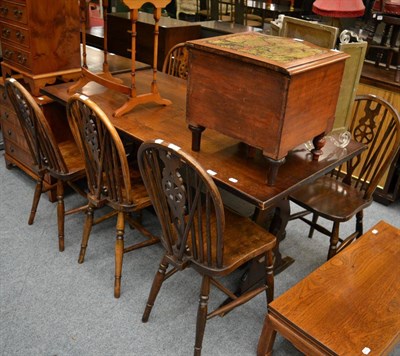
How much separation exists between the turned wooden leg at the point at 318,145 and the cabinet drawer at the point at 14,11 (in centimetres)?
159

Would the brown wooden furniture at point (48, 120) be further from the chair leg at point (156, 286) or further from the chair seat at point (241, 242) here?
the chair seat at point (241, 242)

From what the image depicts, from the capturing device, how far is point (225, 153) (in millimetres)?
1738

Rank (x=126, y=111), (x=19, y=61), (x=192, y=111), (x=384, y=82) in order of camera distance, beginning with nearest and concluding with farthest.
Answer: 1. (x=192, y=111)
2. (x=126, y=111)
3. (x=19, y=61)
4. (x=384, y=82)

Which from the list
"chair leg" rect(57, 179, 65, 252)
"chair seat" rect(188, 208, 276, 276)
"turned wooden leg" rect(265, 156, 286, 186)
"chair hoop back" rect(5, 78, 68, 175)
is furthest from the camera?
"chair leg" rect(57, 179, 65, 252)

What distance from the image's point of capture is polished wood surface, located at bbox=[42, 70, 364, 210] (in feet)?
5.01

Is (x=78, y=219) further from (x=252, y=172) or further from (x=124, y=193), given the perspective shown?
(x=252, y=172)

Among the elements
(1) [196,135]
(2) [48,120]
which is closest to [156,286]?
(1) [196,135]

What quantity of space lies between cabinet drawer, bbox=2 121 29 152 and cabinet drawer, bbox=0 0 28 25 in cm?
64

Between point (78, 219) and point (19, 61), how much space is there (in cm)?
94

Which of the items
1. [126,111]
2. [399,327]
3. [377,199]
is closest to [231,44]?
[126,111]

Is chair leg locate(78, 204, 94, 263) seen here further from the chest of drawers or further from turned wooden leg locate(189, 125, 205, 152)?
turned wooden leg locate(189, 125, 205, 152)

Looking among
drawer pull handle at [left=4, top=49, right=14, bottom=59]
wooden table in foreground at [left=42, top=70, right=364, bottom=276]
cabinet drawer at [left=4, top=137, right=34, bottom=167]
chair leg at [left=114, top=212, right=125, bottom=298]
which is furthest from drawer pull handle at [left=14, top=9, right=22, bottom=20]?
chair leg at [left=114, top=212, right=125, bottom=298]

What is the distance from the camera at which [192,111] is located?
63.6 inches

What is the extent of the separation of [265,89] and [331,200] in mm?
907
